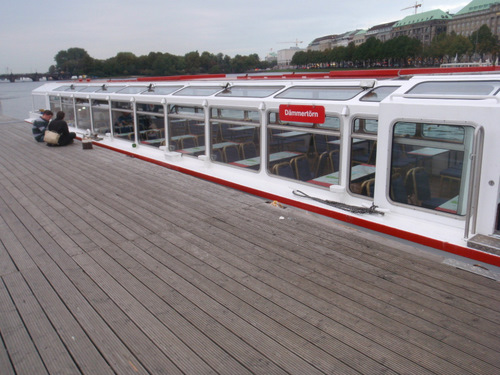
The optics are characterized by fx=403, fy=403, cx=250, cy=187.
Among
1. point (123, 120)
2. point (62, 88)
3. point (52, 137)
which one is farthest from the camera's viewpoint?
point (62, 88)

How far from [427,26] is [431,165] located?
134 meters

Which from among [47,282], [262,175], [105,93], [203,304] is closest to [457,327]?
[203,304]

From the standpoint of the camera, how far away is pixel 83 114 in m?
13.3

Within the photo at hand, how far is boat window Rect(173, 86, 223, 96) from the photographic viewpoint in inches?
312

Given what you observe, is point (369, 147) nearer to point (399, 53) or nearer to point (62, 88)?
point (62, 88)

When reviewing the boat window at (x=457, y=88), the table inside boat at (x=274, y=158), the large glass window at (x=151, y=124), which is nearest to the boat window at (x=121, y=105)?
the large glass window at (x=151, y=124)

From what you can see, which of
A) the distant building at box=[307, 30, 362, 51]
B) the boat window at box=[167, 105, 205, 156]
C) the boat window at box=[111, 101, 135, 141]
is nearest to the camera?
the boat window at box=[167, 105, 205, 156]

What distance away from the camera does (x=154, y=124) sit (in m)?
9.49

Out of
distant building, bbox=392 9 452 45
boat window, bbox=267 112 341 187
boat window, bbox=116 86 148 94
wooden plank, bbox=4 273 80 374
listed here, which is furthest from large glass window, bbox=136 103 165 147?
distant building, bbox=392 9 452 45

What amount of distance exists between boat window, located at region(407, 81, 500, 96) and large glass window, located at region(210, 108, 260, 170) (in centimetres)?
264

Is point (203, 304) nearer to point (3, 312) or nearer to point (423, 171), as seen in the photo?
point (3, 312)

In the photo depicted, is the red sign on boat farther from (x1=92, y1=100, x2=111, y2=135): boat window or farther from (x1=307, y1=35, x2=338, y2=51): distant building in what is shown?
(x1=307, y1=35, x2=338, y2=51): distant building

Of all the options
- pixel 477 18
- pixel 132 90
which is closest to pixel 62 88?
pixel 132 90

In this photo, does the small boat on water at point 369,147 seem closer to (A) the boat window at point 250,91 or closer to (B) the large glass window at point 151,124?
(A) the boat window at point 250,91
